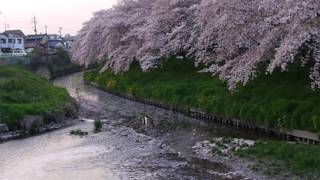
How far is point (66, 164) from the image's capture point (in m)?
20.0

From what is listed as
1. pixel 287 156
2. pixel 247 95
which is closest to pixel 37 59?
pixel 247 95

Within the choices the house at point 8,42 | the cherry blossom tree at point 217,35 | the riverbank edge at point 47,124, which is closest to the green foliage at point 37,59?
the house at point 8,42

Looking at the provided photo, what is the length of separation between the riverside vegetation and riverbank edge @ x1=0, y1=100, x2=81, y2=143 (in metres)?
6.54

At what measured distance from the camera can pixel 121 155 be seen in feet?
68.8

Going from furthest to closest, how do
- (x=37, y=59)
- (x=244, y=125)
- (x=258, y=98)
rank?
(x=37, y=59) → (x=258, y=98) → (x=244, y=125)

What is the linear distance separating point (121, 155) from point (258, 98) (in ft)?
27.9

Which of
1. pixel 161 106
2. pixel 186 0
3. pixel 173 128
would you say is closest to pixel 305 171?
pixel 173 128

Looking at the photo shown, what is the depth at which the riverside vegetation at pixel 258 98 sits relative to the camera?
1795cm

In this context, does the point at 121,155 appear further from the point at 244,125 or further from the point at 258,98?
the point at 258,98

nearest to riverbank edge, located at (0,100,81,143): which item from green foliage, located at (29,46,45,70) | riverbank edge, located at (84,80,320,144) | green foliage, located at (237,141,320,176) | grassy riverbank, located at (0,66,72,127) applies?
grassy riverbank, located at (0,66,72,127)

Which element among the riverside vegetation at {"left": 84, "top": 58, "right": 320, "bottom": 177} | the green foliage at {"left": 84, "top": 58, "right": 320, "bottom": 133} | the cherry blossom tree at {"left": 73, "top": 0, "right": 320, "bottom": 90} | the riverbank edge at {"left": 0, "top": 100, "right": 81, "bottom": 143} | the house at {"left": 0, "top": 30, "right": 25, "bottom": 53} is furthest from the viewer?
the house at {"left": 0, "top": 30, "right": 25, "bottom": 53}

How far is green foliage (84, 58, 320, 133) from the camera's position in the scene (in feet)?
74.2

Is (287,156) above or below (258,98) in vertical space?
below

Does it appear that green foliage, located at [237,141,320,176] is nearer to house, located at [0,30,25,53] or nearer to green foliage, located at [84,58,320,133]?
green foliage, located at [84,58,320,133]
